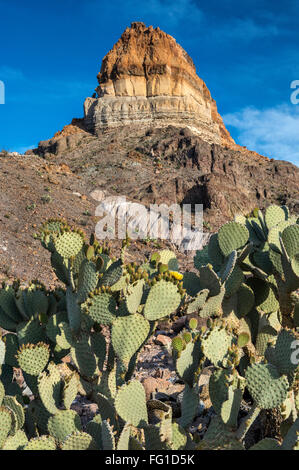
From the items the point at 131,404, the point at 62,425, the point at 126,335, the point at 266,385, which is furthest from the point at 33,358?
the point at 266,385

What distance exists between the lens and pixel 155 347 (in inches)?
252

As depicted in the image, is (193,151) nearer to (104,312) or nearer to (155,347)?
(155,347)

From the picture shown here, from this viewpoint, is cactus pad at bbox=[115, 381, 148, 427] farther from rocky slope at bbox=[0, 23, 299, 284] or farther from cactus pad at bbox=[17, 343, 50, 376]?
rocky slope at bbox=[0, 23, 299, 284]

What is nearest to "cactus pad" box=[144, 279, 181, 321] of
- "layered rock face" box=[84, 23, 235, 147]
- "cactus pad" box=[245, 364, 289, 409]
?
"cactus pad" box=[245, 364, 289, 409]

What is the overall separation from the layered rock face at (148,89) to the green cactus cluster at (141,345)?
39.9m

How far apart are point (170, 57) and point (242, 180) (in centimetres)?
2651

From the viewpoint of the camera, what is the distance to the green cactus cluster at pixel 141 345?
2.48 meters

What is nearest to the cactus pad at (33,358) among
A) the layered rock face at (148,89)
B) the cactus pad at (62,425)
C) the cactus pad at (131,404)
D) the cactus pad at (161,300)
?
the cactus pad at (62,425)

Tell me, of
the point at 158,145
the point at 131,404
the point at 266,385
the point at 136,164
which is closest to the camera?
the point at 266,385

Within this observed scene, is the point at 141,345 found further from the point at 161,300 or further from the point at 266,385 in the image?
the point at 266,385

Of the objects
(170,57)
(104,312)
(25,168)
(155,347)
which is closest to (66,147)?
(25,168)

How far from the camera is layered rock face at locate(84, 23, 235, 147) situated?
4294cm

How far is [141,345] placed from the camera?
10.1ft

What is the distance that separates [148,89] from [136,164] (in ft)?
61.8
